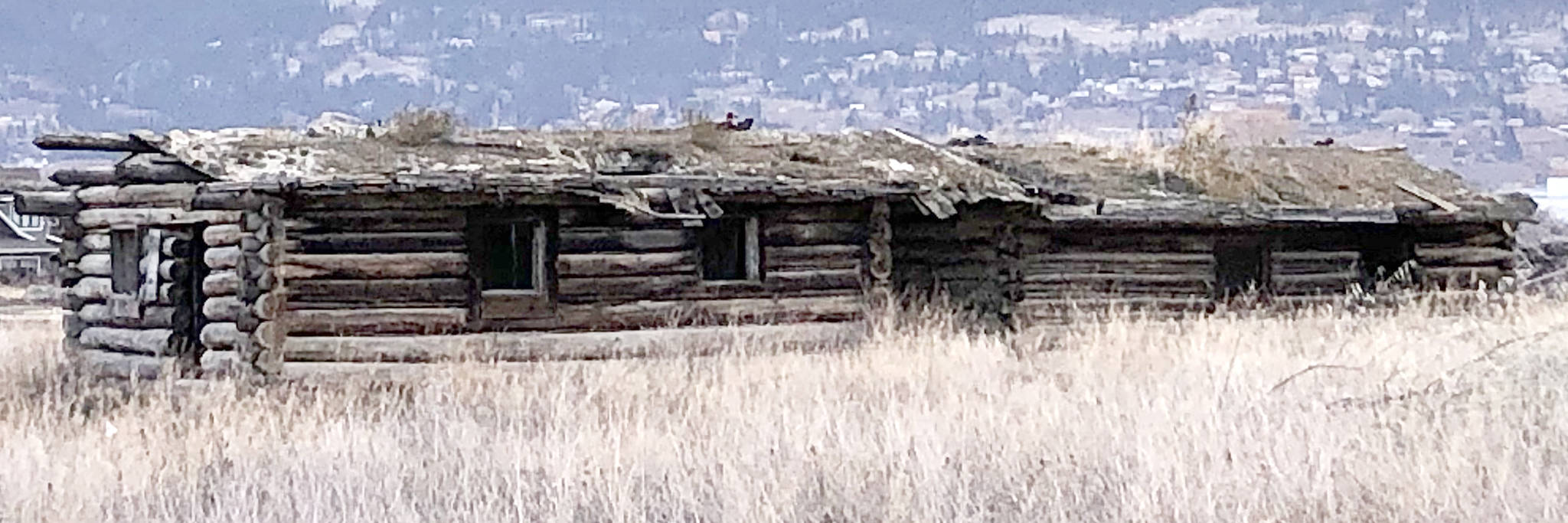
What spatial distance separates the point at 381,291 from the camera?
15.4 meters

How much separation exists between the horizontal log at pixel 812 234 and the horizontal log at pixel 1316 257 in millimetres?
5464

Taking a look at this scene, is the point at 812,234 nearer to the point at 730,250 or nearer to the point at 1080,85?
the point at 730,250

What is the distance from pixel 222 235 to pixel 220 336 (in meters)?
0.78

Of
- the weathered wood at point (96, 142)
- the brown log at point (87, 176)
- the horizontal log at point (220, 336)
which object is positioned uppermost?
the weathered wood at point (96, 142)

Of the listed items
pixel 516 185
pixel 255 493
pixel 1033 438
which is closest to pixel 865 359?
pixel 516 185

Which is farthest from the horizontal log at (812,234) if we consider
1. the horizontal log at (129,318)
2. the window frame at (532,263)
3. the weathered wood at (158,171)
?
the horizontal log at (129,318)

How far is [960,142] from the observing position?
22781 mm

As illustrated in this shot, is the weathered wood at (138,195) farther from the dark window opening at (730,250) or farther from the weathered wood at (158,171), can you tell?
the dark window opening at (730,250)

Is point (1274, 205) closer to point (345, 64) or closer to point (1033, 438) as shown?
point (1033, 438)

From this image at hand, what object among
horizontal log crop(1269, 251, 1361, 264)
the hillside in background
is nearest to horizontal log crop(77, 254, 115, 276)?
horizontal log crop(1269, 251, 1361, 264)

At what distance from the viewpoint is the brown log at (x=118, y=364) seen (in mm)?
16047

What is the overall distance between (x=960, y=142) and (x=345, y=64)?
181307mm

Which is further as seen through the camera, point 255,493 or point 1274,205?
point 1274,205

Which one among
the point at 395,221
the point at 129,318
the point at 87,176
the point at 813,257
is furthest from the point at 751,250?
Answer: the point at 87,176
